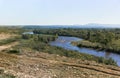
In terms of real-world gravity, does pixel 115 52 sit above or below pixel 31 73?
below

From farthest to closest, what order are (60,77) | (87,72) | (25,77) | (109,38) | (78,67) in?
(109,38)
(78,67)
(87,72)
(60,77)
(25,77)

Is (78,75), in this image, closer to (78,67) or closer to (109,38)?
(78,67)

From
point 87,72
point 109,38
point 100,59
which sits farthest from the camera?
point 109,38

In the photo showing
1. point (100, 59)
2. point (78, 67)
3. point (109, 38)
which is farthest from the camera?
point (109, 38)

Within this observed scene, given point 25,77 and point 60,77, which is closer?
point 25,77

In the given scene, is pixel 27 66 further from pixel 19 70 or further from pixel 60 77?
pixel 60 77

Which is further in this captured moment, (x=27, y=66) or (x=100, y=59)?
(x=100, y=59)

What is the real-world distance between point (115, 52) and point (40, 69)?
1228 inches

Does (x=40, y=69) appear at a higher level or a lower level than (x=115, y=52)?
higher

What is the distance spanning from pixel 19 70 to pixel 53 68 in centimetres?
338

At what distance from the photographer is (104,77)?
61.3 ft

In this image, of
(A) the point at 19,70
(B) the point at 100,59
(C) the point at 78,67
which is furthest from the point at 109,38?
(A) the point at 19,70

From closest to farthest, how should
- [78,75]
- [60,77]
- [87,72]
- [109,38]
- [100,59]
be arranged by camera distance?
[60,77] → [78,75] → [87,72] → [100,59] → [109,38]

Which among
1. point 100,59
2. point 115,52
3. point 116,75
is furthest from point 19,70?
point 115,52
